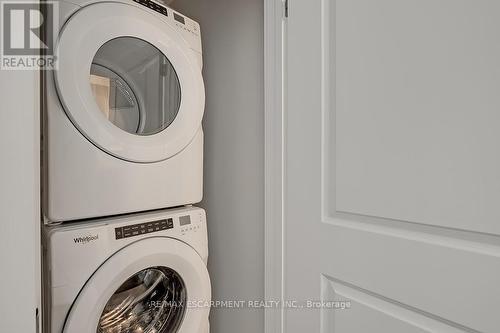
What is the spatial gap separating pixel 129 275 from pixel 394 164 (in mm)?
864

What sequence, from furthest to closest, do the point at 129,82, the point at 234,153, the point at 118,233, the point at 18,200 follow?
the point at 234,153 < the point at 129,82 < the point at 118,233 < the point at 18,200

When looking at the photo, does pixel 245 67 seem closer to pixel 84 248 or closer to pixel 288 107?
pixel 288 107

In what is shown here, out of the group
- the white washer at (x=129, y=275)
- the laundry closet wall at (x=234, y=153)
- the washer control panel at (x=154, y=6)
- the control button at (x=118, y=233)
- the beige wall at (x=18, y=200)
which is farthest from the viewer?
the laundry closet wall at (x=234, y=153)

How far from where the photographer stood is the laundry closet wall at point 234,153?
1365 millimetres

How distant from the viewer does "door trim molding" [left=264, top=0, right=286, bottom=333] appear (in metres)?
1.22

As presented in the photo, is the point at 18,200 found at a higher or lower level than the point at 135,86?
lower

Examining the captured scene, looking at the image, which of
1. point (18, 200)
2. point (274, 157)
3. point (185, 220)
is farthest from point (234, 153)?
point (18, 200)

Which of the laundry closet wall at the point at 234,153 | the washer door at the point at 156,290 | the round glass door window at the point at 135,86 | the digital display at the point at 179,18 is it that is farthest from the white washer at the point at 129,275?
the digital display at the point at 179,18

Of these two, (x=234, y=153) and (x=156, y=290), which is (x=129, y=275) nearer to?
(x=156, y=290)

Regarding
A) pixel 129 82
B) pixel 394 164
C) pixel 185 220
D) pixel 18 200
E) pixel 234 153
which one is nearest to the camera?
pixel 18 200

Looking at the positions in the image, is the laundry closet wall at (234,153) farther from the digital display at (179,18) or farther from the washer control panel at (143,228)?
the washer control panel at (143,228)

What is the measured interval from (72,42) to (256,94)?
71cm

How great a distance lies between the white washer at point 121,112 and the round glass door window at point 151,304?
29cm

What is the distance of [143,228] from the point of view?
1067mm
